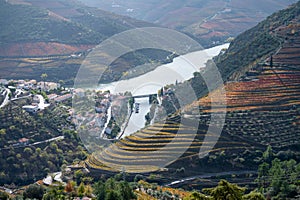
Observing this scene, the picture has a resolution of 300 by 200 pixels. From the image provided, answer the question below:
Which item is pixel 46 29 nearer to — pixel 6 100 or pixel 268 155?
pixel 6 100

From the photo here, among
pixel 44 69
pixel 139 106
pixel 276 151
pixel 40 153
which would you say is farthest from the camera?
pixel 44 69

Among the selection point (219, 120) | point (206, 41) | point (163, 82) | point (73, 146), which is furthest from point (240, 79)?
point (206, 41)

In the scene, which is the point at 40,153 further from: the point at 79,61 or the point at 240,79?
the point at 79,61

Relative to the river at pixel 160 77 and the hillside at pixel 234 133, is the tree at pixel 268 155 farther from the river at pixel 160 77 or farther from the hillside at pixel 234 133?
the river at pixel 160 77

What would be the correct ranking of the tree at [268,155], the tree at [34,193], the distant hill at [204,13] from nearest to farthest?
the tree at [34,193], the tree at [268,155], the distant hill at [204,13]

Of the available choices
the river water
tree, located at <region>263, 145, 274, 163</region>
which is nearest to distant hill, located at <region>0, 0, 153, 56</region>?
the river water

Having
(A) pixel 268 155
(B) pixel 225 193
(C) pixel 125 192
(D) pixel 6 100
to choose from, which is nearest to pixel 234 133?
(A) pixel 268 155

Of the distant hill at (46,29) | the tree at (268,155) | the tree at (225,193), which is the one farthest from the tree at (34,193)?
the distant hill at (46,29)
